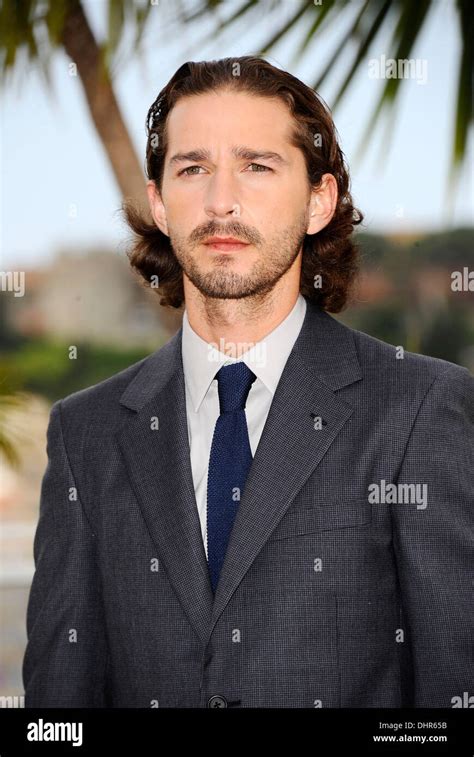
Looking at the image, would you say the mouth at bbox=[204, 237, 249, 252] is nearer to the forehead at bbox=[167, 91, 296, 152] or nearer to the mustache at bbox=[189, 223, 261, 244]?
the mustache at bbox=[189, 223, 261, 244]

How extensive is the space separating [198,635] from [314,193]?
804mm

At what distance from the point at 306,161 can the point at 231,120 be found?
17cm

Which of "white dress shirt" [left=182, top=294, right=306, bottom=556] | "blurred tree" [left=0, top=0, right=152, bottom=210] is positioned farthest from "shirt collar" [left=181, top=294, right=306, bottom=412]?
"blurred tree" [left=0, top=0, right=152, bottom=210]

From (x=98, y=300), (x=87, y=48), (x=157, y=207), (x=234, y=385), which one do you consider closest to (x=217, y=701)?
(x=234, y=385)

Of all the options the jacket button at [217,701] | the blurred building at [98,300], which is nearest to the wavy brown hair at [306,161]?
the jacket button at [217,701]

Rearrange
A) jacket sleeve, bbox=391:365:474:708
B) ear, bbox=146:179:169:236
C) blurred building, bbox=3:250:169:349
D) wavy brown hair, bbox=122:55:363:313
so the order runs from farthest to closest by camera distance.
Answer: blurred building, bbox=3:250:169:349 < ear, bbox=146:179:169:236 < wavy brown hair, bbox=122:55:363:313 < jacket sleeve, bbox=391:365:474:708

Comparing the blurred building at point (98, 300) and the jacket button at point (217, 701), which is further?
the blurred building at point (98, 300)

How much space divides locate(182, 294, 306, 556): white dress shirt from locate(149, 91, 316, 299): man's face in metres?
0.10

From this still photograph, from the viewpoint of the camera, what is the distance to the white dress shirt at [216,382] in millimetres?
1658

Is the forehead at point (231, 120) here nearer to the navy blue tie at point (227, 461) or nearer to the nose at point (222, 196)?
the nose at point (222, 196)

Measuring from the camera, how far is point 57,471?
171cm

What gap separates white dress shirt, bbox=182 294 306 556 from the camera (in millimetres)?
1658

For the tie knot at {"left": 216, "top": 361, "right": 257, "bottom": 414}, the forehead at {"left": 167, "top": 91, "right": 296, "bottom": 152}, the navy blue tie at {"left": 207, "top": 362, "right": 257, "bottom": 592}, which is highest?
the forehead at {"left": 167, "top": 91, "right": 296, "bottom": 152}

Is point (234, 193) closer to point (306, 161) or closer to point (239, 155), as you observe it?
point (239, 155)
